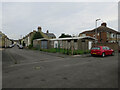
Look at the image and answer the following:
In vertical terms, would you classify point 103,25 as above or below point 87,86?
above

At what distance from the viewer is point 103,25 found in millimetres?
36406

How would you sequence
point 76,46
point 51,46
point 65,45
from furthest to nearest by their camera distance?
point 51,46, point 65,45, point 76,46

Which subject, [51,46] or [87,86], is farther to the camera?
[51,46]

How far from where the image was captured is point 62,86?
12.9ft

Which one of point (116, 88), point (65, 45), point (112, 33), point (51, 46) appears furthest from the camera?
point (112, 33)

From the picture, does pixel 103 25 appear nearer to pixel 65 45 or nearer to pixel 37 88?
pixel 65 45

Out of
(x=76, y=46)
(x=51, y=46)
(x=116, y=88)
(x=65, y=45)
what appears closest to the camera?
(x=116, y=88)

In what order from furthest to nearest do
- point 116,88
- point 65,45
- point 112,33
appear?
point 112,33
point 65,45
point 116,88

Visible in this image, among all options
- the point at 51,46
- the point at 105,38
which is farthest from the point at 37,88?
the point at 105,38

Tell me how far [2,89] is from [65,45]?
22796 millimetres

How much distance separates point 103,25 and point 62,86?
37.9 metres

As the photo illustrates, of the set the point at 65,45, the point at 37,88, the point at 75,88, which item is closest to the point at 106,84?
the point at 75,88

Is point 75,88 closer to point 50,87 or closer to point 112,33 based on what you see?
point 50,87

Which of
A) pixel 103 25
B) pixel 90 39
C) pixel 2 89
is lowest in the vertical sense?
pixel 2 89
